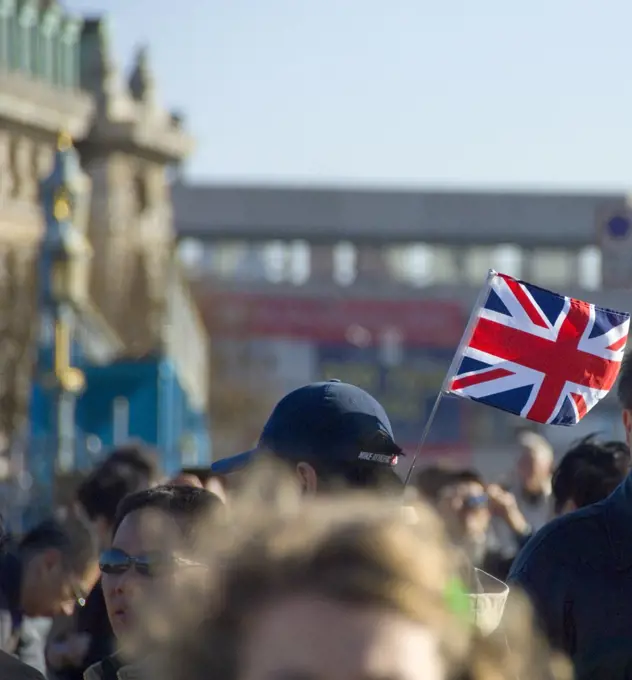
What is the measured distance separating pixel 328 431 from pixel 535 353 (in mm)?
1385

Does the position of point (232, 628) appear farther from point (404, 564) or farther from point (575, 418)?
Answer: point (575, 418)

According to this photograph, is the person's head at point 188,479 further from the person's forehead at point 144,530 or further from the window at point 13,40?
the window at point 13,40

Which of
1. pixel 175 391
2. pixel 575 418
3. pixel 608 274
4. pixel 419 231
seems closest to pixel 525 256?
pixel 419 231

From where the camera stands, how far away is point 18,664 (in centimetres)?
461

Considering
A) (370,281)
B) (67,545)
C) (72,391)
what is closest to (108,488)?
(67,545)

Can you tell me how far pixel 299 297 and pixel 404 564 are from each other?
68980 millimetres

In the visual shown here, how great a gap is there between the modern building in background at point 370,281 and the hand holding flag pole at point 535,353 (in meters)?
55.2

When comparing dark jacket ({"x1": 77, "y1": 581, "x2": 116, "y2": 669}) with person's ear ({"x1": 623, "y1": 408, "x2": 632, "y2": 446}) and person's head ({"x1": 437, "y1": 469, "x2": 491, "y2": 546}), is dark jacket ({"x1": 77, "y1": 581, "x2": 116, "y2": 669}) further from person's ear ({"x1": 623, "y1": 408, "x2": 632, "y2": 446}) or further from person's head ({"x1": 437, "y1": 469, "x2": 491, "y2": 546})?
person's head ({"x1": 437, "y1": 469, "x2": 491, "y2": 546})

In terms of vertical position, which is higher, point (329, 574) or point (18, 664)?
point (329, 574)

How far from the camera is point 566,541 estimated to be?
15.0 feet

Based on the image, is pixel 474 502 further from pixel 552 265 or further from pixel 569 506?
pixel 552 265

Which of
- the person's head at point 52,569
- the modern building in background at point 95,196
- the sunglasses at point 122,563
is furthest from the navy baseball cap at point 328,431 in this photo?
the modern building in background at point 95,196

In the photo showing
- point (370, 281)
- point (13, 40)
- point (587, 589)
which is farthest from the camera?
A: point (370, 281)

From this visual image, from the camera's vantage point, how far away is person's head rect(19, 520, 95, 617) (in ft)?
25.5
